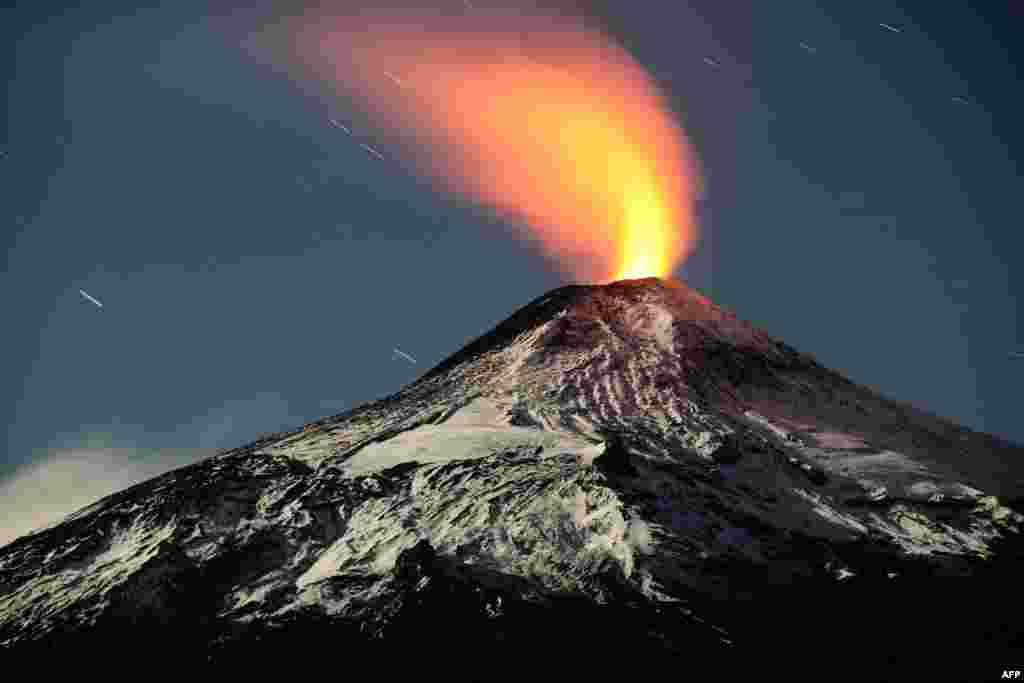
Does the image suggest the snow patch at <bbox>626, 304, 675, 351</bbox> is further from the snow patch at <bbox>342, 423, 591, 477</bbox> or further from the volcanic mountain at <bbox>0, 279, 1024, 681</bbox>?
the snow patch at <bbox>342, 423, 591, 477</bbox>

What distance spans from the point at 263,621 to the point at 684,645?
14.4 meters

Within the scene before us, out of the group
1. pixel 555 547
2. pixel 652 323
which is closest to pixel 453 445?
pixel 555 547

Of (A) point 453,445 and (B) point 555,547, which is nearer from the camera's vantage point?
(B) point 555,547

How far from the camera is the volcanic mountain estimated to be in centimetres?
3475

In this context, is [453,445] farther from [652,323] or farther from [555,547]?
[652,323]

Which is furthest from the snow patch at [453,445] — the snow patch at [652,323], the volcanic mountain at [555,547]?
the snow patch at [652,323]

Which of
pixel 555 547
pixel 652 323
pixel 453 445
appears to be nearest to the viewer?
pixel 555 547

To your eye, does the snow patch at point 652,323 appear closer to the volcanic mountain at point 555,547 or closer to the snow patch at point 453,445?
the volcanic mountain at point 555,547

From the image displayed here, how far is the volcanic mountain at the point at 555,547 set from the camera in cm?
3475

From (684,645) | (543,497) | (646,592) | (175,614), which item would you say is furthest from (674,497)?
(175,614)

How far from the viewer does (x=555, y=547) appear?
40.1m

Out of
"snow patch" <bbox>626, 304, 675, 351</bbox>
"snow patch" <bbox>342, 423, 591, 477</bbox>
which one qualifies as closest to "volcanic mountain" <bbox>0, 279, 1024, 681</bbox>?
"snow patch" <bbox>342, 423, 591, 477</bbox>

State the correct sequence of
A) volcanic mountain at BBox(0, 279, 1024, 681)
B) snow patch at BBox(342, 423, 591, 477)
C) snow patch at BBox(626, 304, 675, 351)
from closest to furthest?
volcanic mountain at BBox(0, 279, 1024, 681), snow patch at BBox(342, 423, 591, 477), snow patch at BBox(626, 304, 675, 351)

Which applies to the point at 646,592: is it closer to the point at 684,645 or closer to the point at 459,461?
the point at 684,645
